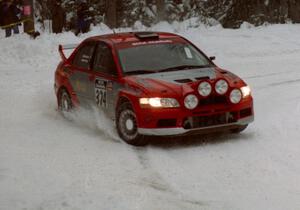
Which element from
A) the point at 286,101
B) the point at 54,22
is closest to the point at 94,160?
the point at 286,101

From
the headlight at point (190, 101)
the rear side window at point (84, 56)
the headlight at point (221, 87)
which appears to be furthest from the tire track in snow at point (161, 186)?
the rear side window at point (84, 56)

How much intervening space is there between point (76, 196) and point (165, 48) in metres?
4.20

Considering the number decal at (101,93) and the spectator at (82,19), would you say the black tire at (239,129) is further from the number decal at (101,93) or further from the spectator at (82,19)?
the spectator at (82,19)

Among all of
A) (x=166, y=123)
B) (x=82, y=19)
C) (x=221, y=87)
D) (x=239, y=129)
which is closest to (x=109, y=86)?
(x=166, y=123)

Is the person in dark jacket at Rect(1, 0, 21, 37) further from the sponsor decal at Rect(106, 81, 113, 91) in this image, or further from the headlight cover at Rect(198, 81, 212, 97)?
the headlight cover at Rect(198, 81, 212, 97)

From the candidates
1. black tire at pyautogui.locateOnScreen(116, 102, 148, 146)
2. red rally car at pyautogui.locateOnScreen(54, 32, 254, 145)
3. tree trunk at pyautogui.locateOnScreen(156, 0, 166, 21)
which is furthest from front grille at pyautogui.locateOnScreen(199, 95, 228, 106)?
tree trunk at pyautogui.locateOnScreen(156, 0, 166, 21)

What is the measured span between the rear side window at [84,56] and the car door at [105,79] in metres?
0.19

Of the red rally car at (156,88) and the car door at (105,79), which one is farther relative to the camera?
the car door at (105,79)

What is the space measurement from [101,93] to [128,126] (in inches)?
42.0

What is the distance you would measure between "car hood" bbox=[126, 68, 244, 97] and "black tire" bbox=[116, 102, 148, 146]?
1.29 feet

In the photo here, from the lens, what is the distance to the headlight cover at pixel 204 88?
941cm

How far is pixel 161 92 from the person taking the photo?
946cm

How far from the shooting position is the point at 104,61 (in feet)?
35.9

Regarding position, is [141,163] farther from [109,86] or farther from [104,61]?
[104,61]
